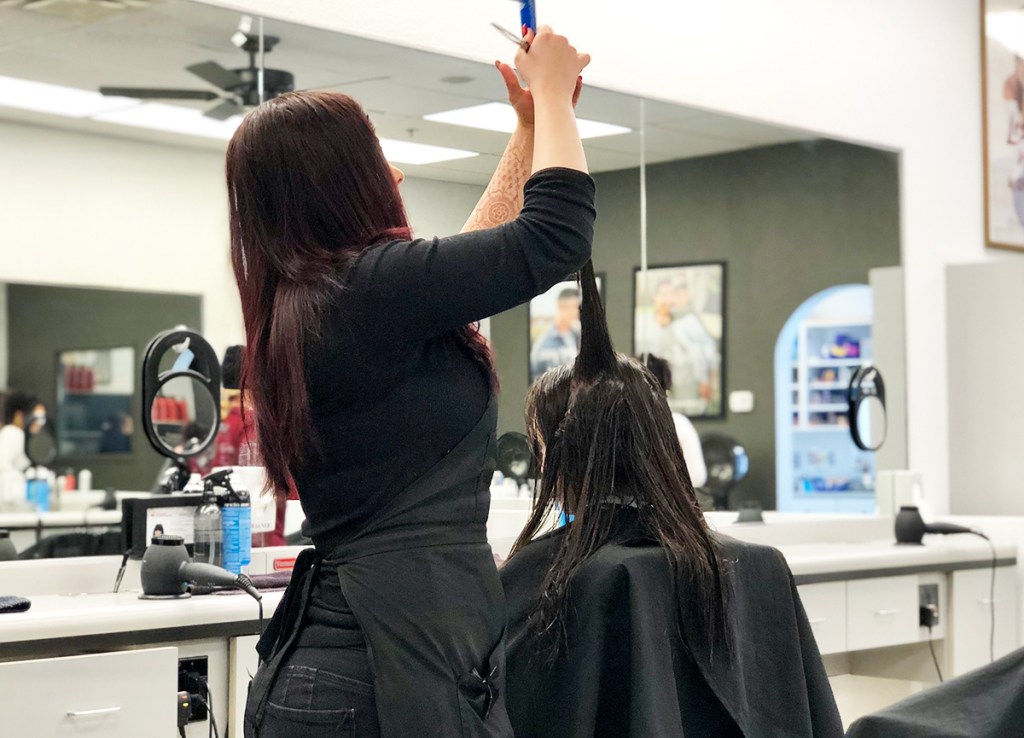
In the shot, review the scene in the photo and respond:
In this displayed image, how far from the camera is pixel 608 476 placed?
1.85 metres

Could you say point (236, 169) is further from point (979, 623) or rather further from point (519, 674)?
point (979, 623)

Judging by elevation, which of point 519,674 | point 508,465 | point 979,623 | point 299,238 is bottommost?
point 979,623

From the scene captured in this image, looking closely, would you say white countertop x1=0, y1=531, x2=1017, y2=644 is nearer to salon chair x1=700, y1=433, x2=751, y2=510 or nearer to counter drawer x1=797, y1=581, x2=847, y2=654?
counter drawer x1=797, y1=581, x2=847, y2=654

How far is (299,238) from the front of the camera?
1.30 metres

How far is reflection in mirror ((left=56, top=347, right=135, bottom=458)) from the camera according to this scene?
2730 millimetres

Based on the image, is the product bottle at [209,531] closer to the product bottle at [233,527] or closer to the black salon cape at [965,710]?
the product bottle at [233,527]

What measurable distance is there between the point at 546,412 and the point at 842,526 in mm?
2581

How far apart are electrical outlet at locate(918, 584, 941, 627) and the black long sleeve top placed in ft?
9.16

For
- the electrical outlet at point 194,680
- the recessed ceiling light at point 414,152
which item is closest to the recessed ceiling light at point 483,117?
the recessed ceiling light at point 414,152

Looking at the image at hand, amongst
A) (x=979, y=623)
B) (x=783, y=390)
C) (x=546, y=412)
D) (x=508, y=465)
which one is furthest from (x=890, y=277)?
(x=546, y=412)

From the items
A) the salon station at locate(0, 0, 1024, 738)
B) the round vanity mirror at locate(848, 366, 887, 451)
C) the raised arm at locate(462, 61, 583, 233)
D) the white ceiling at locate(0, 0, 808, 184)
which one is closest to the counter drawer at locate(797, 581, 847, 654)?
the salon station at locate(0, 0, 1024, 738)

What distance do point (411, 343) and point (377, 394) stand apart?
62 mm

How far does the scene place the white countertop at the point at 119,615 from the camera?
2.01m

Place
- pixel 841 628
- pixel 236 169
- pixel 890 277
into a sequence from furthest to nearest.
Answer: pixel 890 277 < pixel 841 628 < pixel 236 169
